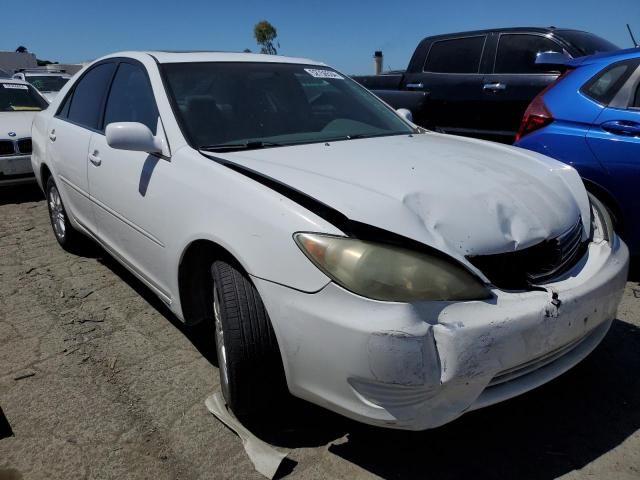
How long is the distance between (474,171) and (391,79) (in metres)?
5.59

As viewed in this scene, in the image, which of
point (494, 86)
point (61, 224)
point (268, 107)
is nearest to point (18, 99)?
point (61, 224)

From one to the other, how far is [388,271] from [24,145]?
623cm

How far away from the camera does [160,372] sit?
2684mm

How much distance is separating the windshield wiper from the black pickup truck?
3.88 m

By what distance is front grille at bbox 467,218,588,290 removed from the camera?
6.13 ft

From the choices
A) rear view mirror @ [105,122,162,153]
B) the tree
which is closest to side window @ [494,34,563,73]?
rear view mirror @ [105,122,162,153]

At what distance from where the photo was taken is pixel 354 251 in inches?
69.3

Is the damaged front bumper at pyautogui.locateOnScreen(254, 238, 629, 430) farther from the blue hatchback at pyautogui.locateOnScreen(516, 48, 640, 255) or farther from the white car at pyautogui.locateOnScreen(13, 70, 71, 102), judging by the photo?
the white car at pyautogui.locateOnScreen(13, 70, 71, 102)

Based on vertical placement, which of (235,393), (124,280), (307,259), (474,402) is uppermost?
(307,259)

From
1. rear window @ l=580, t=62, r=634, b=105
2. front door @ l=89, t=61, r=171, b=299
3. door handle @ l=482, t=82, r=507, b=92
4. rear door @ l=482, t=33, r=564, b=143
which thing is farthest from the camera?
door handle @ l=482, t=82, r=507, b=92

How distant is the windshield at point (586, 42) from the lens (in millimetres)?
5629

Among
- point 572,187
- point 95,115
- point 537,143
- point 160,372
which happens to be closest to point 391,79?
point 537,143

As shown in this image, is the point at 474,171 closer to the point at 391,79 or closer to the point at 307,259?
the point at 307,259

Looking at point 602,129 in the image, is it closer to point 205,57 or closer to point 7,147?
point 205,57
